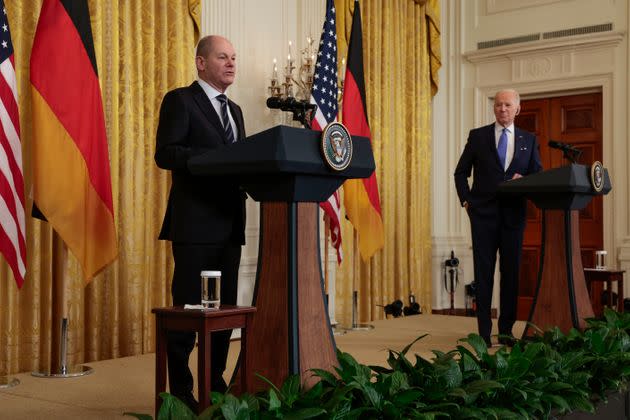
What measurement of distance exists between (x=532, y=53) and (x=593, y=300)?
2.41 metres

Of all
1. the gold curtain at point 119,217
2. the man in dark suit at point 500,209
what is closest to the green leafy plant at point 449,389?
the man in dark suit at point 500,209

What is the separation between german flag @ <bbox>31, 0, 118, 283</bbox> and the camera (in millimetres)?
3814

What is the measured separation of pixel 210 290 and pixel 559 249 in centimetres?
242

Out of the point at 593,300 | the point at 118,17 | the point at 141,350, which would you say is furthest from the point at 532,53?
the point at 141,350

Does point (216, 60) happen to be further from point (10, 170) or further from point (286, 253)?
point (10, 170)

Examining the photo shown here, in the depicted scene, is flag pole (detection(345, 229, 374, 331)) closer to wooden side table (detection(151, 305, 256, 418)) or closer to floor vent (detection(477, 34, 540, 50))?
floor vent (detection(477, 34, 540, 50))

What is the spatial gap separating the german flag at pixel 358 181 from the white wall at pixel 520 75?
2.14m

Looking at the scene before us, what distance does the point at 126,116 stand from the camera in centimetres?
479

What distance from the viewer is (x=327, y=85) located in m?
5.61

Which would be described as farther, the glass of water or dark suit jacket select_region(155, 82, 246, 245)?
dark suit jacket select_region(155, 82, 246, 245)

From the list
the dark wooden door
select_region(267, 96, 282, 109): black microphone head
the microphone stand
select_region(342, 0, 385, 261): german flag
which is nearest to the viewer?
the microphone stand

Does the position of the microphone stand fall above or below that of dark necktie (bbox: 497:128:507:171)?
below

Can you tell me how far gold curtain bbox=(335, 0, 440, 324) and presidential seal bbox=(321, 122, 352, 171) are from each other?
3.98 metres

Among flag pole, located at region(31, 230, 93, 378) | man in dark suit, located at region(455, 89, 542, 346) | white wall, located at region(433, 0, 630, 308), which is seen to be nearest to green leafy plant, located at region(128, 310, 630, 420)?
man in dark suit, located at region(455, 89, 542, 346)
